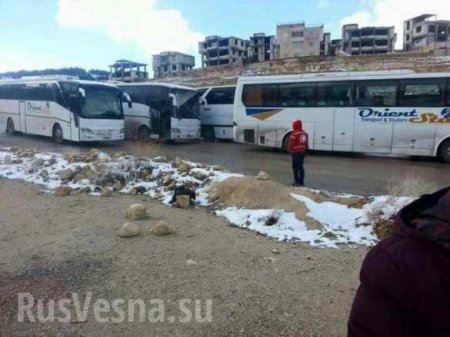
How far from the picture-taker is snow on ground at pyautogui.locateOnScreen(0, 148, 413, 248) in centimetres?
584

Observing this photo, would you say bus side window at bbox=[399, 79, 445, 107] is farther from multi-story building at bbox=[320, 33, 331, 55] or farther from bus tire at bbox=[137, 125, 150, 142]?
multi-story building at bbox=[320, 33, 331, 55]

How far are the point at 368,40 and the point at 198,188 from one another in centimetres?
8905

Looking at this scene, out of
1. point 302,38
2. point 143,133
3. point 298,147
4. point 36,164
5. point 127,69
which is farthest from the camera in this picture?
point 302,38

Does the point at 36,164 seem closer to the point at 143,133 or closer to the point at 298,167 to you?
the point at 298,167

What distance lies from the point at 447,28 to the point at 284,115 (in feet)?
278

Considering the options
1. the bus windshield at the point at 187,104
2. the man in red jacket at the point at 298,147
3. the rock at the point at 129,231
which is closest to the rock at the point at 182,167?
the man in red jacket at the point at 298,147

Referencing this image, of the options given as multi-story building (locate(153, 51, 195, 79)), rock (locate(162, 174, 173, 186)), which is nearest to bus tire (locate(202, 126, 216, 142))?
rock (locate(162, 174, 173, 186))

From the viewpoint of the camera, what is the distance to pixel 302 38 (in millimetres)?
Answer: 85188

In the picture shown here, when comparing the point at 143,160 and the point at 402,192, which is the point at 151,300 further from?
the point at 143,160

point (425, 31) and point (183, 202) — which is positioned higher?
point (425, 31)

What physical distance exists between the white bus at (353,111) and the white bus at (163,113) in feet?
10.5

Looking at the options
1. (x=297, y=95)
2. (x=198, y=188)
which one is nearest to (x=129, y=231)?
(x=198, y=188)

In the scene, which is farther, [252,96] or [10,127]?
[10,127]

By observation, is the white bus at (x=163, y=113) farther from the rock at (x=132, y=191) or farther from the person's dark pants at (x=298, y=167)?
the rock at (x=132, y=191)
